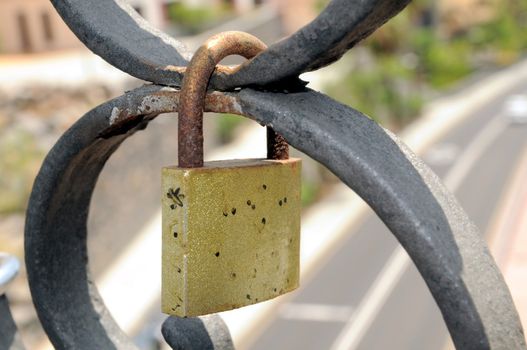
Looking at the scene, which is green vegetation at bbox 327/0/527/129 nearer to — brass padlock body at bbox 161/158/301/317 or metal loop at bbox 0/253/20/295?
metal loop at bbox 0/253/20/295

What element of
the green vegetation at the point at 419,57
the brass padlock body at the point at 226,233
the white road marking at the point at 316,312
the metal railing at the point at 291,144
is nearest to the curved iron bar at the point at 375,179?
the metal railing at the point at 291,144

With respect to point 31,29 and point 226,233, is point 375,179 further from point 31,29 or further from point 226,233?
point 31,29

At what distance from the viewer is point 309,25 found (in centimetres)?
109

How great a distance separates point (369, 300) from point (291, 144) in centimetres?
1175

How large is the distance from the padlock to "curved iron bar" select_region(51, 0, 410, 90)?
8 centimetres

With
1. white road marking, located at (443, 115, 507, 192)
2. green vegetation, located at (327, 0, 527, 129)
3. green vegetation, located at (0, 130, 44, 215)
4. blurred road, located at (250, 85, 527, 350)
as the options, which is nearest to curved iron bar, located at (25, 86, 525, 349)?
blurred road, located at (250, 85, 527, 350)

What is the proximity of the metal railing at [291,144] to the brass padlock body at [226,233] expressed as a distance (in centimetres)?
12

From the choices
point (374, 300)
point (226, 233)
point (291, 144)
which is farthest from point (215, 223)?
point (374, 300)

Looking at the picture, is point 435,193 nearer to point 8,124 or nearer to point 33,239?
point 33,239

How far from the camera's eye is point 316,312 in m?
12.2

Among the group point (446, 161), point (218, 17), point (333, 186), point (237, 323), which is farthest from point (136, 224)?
point (218, 17)

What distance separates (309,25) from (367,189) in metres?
0.24

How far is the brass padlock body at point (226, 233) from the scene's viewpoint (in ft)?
3.89

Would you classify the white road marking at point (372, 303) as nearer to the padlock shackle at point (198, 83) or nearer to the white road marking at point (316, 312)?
the white road marking at point (316, 312)
